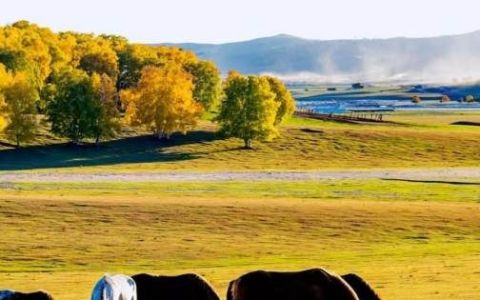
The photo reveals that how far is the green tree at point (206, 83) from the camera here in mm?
141500

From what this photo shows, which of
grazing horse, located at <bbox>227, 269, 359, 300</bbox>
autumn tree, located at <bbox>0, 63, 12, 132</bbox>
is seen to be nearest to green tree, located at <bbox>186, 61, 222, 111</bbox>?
autumn tree, located at <bbox>0, 63, 12, 132</bbox>

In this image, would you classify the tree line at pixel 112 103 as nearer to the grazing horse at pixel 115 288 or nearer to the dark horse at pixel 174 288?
the dark horse at pixel 174 288

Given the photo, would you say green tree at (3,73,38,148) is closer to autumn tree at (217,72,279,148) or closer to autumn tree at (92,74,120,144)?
autumn tree at (92,74,120,144)

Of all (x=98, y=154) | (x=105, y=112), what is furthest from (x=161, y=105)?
(x=98, y=154)

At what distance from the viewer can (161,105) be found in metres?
118

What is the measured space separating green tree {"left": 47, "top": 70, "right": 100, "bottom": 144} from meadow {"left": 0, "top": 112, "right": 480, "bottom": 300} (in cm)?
1586

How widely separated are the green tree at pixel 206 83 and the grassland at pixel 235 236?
220 feet

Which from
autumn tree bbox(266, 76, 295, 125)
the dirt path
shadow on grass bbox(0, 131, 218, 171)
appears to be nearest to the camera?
the dirt path

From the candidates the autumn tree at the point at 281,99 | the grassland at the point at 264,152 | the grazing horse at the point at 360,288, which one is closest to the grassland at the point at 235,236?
the grazing horse at the point at 360,288

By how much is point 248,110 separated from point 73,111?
21078 mm

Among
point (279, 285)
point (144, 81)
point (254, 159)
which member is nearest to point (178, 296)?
point (279, 285)

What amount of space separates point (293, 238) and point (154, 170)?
151ft

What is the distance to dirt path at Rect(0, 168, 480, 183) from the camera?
88.3 meters

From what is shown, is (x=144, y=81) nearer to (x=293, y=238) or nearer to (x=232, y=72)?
(x=232, y=72)
